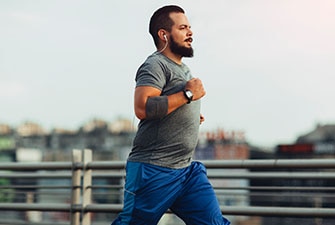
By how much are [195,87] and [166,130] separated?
30 cm

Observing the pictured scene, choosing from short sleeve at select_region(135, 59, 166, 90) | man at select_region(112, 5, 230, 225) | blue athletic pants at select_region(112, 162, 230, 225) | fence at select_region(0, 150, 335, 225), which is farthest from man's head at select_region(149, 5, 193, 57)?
fence at select_region(0, 150, 335, 225)

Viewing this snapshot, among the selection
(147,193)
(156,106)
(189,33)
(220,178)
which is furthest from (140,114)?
(220,178)

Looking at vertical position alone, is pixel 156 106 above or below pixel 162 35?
below

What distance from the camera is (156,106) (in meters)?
4.41

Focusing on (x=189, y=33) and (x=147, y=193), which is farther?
(x=189, y=33)

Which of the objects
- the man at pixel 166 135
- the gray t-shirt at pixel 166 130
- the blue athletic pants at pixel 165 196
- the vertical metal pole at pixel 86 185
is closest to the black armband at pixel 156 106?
the man at pixel 166 135

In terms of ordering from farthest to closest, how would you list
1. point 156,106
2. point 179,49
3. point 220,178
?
1. point 220,178
2. point 179,49
3. point 156,106

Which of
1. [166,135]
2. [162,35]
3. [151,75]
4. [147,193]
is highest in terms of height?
[162,35]

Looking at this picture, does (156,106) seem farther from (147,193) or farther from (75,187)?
(75,187)

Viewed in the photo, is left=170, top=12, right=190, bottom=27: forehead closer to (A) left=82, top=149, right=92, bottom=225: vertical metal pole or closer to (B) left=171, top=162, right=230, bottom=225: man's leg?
(B) left=171, top=162, right=230, bottom=225: man's leg

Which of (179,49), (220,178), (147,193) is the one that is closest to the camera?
(147,193)

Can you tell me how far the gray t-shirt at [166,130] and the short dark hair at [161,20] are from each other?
0.16 m

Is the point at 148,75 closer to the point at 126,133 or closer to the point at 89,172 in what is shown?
the point at 89,172

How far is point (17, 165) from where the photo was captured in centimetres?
852
